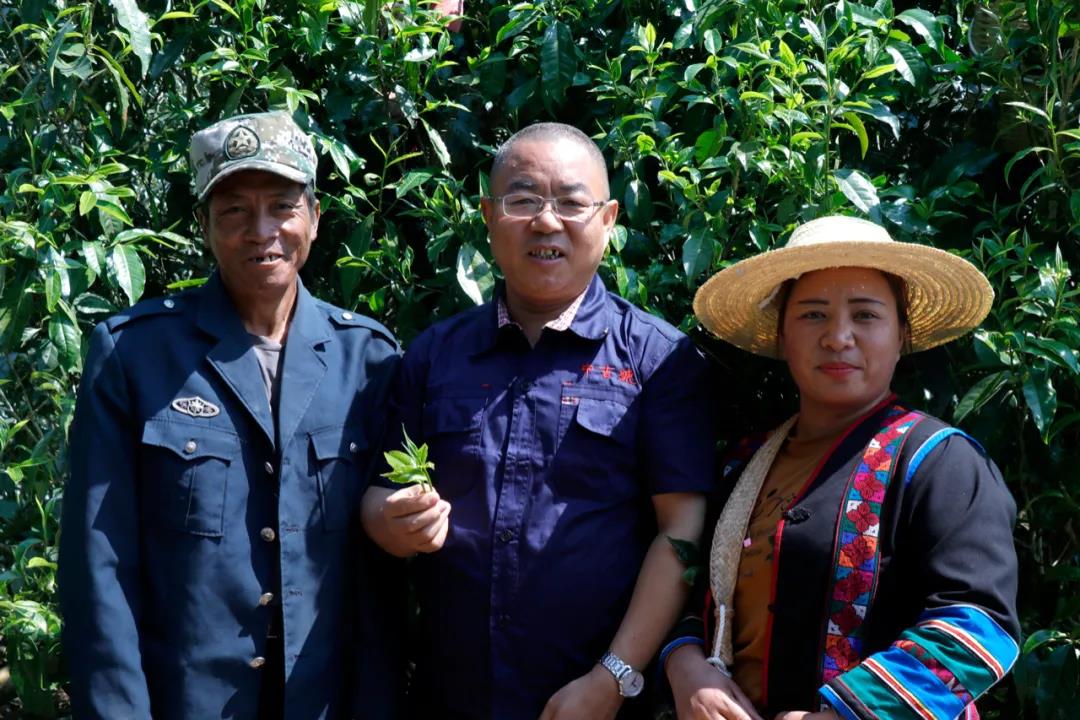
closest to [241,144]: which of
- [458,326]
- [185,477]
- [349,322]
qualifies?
[349,322]

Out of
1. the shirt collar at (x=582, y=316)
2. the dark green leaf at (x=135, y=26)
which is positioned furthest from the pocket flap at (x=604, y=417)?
the dark green leaf at (x=135, y=26)

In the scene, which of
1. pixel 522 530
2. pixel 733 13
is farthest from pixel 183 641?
pixel 733 13

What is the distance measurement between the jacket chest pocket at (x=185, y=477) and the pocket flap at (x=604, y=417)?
823mm

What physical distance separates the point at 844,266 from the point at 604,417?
65 centimetres

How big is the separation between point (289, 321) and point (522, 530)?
80 cm

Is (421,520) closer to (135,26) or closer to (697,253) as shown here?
(697,253)

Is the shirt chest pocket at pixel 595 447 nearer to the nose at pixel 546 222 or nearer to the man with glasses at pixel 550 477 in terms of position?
the man with glasses at pixel 550 477

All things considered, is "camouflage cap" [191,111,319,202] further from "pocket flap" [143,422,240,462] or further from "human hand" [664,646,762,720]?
"human hand" [664,646,762,720]

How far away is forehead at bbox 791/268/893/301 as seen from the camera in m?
2.86

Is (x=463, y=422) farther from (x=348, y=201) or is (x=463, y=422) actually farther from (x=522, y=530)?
(x=348, y=201)

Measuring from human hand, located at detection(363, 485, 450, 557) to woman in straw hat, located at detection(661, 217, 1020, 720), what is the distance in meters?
0.58

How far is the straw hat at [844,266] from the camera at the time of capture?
9.37 feet

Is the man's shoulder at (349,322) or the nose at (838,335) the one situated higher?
the man's shoulder at (349,322)

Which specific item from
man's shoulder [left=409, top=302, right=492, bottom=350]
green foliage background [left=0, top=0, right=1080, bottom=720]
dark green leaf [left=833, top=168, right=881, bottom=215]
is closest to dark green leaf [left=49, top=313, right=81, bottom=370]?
green foliage background [left=0, top=0, right=1080, bottom=720]
